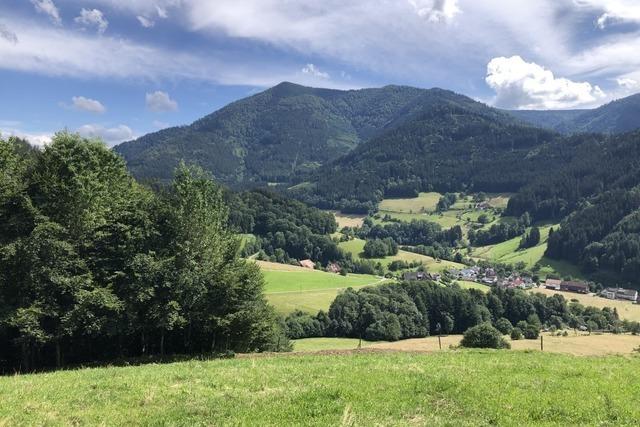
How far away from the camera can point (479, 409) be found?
13.6m

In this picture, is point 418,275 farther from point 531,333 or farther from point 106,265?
point 106,265

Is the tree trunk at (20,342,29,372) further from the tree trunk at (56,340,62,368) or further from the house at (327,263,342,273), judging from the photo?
the house at (327,263,342,273)

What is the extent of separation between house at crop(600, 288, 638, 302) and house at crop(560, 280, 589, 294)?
568 cm

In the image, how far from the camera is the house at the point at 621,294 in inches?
6388

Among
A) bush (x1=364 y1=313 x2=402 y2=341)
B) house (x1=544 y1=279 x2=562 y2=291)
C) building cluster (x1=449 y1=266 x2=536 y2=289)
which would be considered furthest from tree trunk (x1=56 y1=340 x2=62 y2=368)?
house (x1=544 y1=279 x2=562 y2=291)

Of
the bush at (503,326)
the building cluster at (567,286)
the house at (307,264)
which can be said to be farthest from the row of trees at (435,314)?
the house at (307,264)

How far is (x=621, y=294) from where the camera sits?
165 meters

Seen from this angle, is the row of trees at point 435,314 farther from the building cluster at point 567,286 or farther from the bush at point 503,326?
the building cluster at point 567,286

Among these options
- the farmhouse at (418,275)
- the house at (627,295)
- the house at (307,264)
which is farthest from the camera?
the house at (307,264)

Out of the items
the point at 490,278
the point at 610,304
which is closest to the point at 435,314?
the point at 610,304

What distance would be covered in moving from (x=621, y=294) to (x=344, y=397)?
613 feet

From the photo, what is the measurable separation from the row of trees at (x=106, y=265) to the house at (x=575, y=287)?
164070mm

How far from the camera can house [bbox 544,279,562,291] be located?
172 metres

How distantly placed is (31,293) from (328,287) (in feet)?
350
